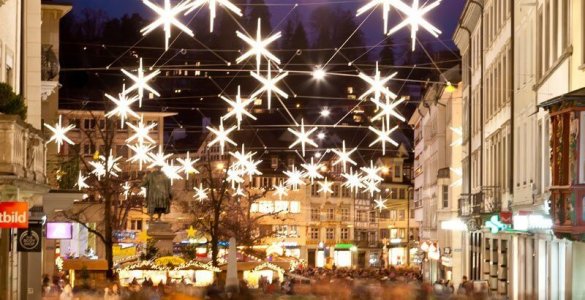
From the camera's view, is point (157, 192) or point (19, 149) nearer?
point (19, 149)

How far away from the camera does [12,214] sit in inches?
912

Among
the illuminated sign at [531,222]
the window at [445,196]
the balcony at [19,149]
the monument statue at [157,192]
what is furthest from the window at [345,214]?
the balcony at [19,149]

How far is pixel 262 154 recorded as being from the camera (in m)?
133

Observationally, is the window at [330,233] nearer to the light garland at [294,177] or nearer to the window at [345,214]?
the window at [345,214]

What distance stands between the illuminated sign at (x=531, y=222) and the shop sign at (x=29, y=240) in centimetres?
1229

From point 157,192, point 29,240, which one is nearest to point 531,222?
point 29,240

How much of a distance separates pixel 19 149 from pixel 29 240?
22.3ft

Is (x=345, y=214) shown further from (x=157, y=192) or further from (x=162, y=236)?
(x=157, y=192)

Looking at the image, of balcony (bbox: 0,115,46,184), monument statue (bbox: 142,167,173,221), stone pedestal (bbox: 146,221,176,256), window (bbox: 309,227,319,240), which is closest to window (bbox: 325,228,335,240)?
window (bbox: 309,227,319,240)

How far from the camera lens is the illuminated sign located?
33469 millimetres

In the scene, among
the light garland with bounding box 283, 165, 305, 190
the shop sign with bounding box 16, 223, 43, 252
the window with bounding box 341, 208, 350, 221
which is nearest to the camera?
the shop sign with bounding box 16, 223, 43, 252

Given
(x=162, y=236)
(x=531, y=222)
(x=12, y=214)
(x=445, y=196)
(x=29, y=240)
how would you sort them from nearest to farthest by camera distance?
1. (x=12, y=214)
2. (x=29, y=240)
3. (x=531, y=222)
4. (x=162, y=236)
5. (x=445, y=196)

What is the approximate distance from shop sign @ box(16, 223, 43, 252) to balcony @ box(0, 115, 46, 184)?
10.3 feet

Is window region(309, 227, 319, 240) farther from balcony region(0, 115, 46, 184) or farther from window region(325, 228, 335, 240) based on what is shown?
balcony region(0, 115, 46, 184)
